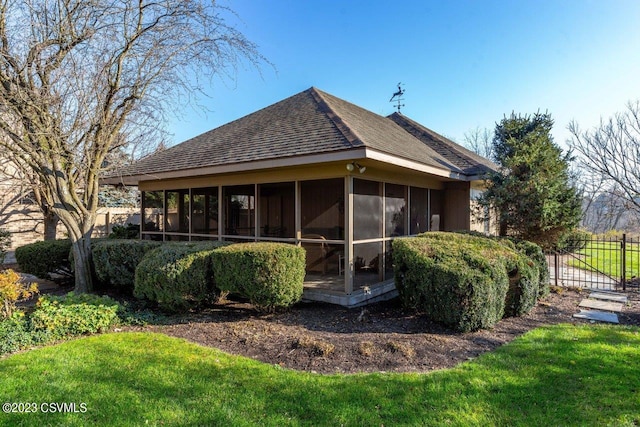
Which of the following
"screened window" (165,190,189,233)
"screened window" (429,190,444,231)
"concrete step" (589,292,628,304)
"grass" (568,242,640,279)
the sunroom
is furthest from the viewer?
"screened window" (429,190,444,231)

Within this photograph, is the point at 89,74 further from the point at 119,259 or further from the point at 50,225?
the point at 50,225

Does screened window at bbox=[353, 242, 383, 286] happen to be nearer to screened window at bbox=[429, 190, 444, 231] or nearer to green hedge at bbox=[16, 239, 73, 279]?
screened window at bbox=[429, 190, 444, 231]

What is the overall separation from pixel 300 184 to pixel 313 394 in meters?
4.54

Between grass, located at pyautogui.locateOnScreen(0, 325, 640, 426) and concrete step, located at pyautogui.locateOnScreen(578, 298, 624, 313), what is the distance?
2740 mm

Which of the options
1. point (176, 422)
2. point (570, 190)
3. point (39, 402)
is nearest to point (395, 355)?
point (176, 422)

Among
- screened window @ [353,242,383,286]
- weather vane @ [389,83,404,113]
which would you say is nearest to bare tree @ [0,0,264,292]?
screened window @ [353,242,383,286]

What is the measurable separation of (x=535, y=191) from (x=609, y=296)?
110 inches

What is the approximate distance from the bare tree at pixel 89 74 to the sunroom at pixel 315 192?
Answer: 5.99 ft

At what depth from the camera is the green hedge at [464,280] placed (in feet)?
17.0

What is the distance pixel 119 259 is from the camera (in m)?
7.42

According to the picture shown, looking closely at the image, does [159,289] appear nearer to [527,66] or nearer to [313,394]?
[313,394]

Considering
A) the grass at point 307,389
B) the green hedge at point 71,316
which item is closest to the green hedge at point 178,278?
the green hedge at point 71,316

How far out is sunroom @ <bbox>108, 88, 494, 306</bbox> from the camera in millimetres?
6680

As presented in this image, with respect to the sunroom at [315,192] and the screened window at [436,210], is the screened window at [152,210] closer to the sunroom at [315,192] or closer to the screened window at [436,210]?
the sunroom at [315,192]
